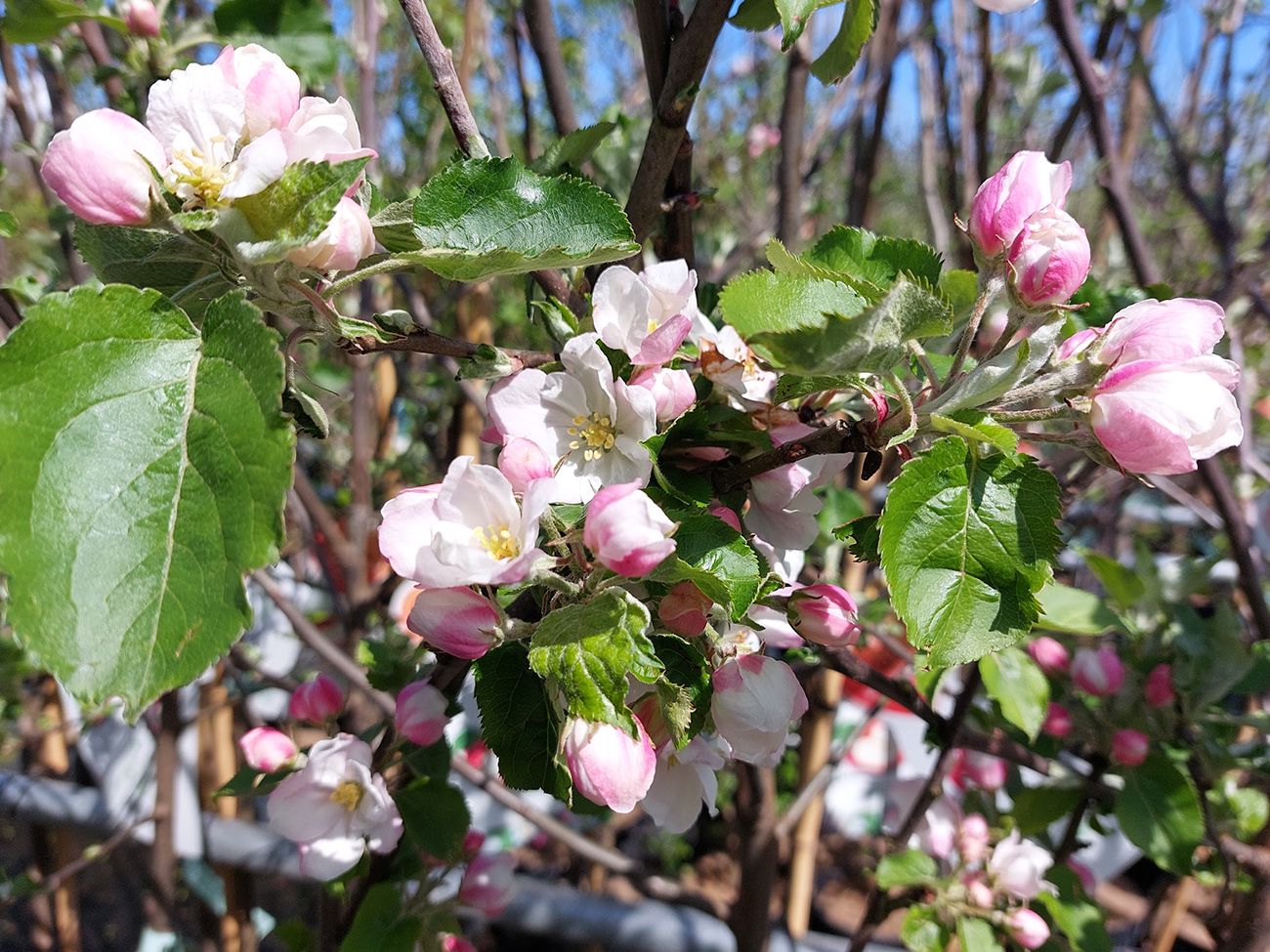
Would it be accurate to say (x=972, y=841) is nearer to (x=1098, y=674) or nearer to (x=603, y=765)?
(x=1098, y=674)

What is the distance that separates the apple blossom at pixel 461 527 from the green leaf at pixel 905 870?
0.97m

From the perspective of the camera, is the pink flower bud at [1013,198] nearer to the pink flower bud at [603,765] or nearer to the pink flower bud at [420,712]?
the pink flower bud at [603,765]

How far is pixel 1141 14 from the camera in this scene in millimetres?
1767

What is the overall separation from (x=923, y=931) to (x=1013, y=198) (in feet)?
3.46

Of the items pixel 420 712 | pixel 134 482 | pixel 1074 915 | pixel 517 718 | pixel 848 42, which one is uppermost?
pixel 848 42

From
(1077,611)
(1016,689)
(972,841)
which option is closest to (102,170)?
(1016,689)

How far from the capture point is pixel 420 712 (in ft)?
2.71

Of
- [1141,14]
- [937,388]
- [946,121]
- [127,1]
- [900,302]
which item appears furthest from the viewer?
[946,121]

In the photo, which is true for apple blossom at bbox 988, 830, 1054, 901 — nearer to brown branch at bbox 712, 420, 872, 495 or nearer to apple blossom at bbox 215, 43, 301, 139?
brown branch at bbox 712, 420, 872, 495

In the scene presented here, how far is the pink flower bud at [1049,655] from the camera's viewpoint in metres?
1.43

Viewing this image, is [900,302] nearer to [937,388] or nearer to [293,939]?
[937,388]

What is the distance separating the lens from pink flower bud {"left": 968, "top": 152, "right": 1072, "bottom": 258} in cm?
60

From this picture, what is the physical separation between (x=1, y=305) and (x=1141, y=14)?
2249 mm

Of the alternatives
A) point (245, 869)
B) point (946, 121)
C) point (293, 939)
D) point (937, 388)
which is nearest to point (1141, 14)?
point (946, 121)
